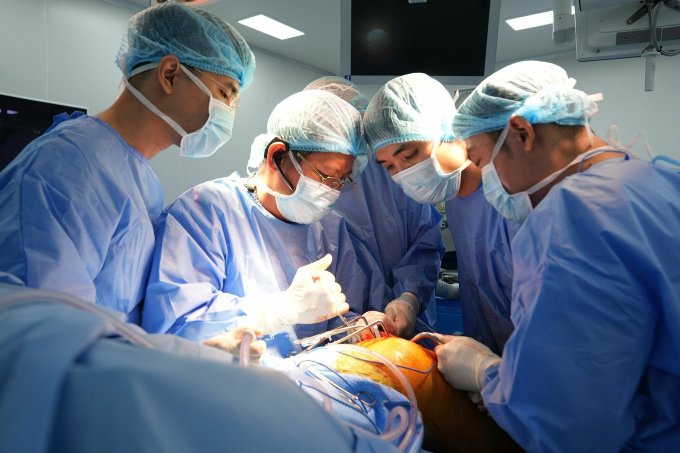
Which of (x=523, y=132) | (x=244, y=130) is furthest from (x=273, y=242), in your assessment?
(x=244, y=130)

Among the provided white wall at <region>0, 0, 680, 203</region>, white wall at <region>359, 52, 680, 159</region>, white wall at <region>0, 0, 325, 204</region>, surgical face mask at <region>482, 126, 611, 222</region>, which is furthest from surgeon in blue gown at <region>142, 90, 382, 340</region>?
white wall at <region>359, 52, 680, 159</region>

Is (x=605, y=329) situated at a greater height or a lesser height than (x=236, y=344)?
greater

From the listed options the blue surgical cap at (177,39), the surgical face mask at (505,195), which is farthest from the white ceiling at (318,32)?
the surgical face mask at (505,195)

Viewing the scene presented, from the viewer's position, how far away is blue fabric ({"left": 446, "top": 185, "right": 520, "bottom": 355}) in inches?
73.7

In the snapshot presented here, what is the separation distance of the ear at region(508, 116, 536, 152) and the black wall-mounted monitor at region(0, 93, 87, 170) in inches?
127

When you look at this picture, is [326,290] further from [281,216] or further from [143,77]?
[143,77]

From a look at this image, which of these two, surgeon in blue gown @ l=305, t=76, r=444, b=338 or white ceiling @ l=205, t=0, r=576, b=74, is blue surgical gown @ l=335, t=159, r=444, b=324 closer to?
surgeon in blue gown @ l=305, t=76, r=444, b=338

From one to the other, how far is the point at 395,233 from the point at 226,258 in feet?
2.85

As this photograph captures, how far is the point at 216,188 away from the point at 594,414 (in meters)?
1.40

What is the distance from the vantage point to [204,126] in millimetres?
1648

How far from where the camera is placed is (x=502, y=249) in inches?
73.4

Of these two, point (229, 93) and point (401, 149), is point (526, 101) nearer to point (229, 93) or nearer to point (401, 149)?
point (401, 149)

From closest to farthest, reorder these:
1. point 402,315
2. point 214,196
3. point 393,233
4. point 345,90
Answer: point 214,196 < point 402,315 < point 393,233 < point 345,90

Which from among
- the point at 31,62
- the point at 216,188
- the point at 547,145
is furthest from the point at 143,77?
the point at 31,62
